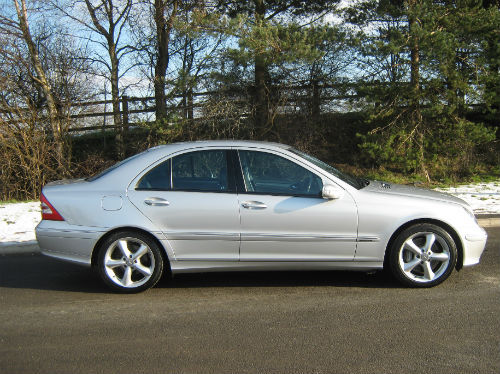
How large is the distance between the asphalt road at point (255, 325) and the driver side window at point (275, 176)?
40.7 inches

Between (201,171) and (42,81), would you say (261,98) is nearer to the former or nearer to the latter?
(42,81)

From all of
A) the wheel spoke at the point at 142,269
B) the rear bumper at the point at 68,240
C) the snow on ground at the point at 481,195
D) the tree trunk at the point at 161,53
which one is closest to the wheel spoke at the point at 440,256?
the wheel spoke at the point at 142,269

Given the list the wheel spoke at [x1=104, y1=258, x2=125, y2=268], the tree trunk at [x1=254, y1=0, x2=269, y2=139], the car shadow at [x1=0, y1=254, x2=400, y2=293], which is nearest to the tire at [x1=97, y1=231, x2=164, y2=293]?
the wheel spoke at [x1=104, y1=258, x2=125, y2=268]

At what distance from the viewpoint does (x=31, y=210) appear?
10008mm

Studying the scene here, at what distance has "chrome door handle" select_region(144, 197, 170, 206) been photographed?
484 centimetres

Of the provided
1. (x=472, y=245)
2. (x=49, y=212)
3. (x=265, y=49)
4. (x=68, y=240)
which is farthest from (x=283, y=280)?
(x=265, y=49)

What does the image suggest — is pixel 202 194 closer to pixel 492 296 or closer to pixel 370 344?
pixel 370 344

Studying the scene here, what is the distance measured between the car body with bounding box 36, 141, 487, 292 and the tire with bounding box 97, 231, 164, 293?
0.03 ft

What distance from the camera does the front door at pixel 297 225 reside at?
15.6 feet

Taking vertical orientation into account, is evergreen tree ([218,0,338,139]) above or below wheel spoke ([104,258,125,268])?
above

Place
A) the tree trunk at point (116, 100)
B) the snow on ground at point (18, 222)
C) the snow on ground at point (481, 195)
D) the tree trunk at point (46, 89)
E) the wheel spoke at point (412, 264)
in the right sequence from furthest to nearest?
the tree trunk at point (116, 100) < the tree trunk at point (46, 89) < the snow on ground at point (481, 195) < the snow on ground at point (18, 222) < the wheel spoke at point (412, 264)

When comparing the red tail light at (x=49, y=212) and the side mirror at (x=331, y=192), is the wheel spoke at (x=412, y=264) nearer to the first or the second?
the side mirror at (x=331, y=192)

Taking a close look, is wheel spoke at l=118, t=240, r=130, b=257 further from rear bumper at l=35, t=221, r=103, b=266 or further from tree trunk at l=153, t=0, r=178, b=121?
tree trunk at l=153, t=0, r=178, b=121

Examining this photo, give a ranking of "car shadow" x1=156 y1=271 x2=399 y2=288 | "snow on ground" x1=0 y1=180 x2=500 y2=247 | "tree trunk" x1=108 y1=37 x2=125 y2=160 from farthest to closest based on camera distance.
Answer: "tree trunk" x1=108 y1=37 x2=125 y2=160 → "snow on ground" x1=0 y1=180 x2=500 y2=247 → "car shadow" x1=156 y1=271 x2=399 y2=288
